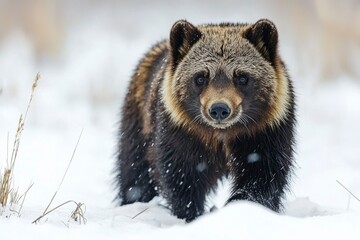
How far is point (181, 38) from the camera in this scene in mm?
6969

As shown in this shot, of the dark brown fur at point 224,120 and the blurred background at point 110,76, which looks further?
the blurred background at point 110,76

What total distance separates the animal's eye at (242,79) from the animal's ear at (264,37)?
38 cm

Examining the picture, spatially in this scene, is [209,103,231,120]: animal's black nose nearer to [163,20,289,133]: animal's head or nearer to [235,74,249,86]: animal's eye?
[163,20,289,133]: animal's head

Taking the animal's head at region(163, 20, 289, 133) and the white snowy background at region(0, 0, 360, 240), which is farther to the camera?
the white snowy background at region(0, 0, 360, 240)

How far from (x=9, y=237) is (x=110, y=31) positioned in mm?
14775

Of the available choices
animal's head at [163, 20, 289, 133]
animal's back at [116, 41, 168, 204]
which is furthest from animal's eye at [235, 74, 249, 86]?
animal's back at [116, 41, 168, 204]

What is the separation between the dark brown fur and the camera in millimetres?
6516

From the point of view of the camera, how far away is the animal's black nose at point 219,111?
6.19 metres

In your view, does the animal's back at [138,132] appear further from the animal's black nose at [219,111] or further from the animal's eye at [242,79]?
the animal's black nose at [219,111]

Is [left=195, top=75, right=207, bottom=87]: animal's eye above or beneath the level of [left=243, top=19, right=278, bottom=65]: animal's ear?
beneath

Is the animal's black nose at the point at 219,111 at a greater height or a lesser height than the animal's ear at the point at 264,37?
lesser

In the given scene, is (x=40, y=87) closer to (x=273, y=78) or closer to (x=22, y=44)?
(x=22, y=44)

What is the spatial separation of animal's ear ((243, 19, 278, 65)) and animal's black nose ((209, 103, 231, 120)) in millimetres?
793

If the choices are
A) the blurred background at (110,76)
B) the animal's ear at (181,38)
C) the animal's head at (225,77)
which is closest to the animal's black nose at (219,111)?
the animal's head at (225,77)
